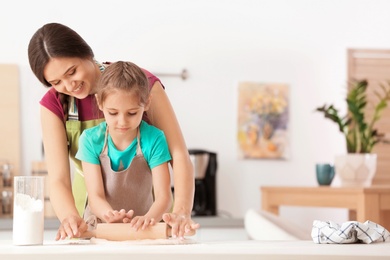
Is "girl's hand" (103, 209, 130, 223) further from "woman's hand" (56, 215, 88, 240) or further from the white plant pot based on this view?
the white plant pot

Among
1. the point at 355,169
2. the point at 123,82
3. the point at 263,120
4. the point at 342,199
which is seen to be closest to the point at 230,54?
the point at 263,120

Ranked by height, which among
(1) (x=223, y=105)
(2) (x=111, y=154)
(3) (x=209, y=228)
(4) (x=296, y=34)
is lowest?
(3) (x=209, y=228)

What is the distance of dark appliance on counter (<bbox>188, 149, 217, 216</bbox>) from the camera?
4973 mm

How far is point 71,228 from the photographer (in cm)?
167

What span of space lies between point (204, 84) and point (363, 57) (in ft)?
3.70

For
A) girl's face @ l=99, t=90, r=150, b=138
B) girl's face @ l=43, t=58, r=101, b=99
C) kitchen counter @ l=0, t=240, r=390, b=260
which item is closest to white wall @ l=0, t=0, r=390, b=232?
girl's face @ l=43, t=58, r=101, b=99

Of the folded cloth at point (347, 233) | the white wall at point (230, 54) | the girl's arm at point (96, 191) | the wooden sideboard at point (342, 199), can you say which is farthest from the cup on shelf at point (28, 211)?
the white wall at point (230, 54)

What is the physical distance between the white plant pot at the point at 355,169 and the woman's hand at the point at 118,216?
3038mm

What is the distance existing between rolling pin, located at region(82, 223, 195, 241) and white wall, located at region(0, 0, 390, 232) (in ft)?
11.6

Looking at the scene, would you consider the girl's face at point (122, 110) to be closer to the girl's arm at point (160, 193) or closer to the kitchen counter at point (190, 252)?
the girl's arm at point (160, 193)

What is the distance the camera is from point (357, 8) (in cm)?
576

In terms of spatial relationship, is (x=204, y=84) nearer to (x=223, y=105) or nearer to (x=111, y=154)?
(x=223, y=105)

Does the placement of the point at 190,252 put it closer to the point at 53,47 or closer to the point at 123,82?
the point at 123,82

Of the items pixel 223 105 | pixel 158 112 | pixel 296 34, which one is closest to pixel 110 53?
pixel 223 105
